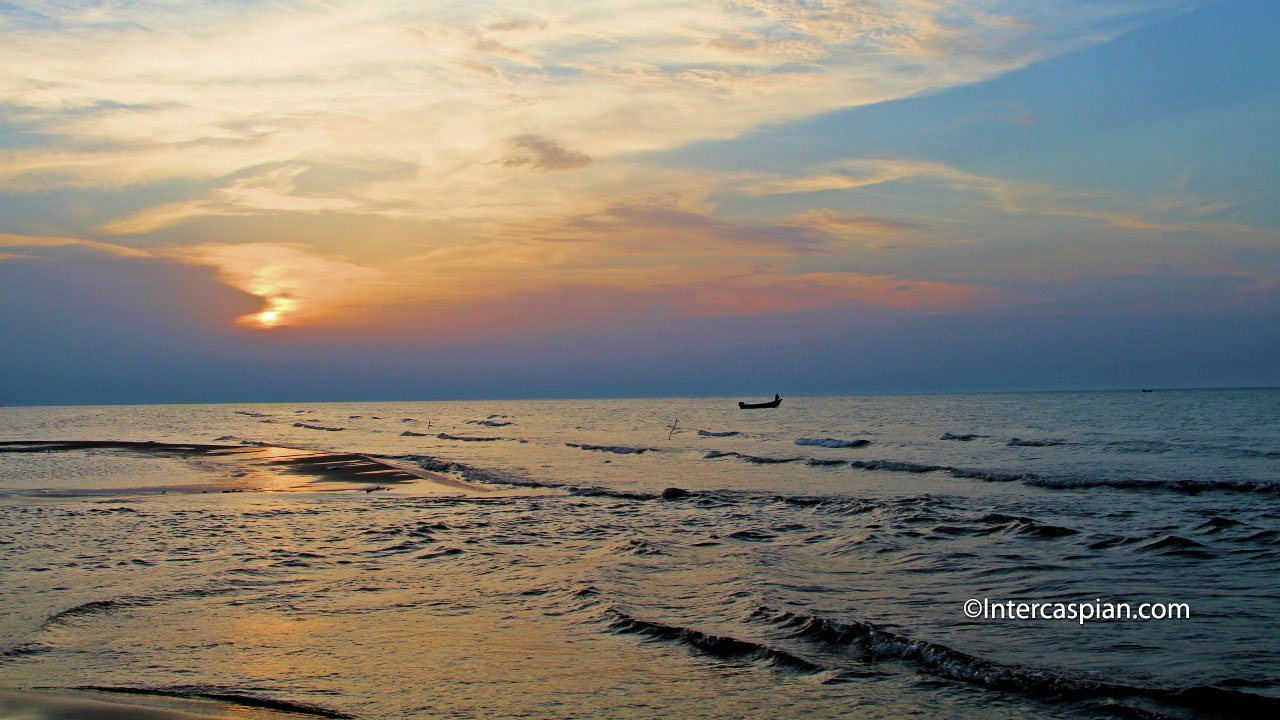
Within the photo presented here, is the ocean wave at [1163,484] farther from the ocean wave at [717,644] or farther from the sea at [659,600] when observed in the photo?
the ocean wave at [717,644]

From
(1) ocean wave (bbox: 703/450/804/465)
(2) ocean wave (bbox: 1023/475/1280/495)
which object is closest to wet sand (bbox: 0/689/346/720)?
(2) ocean wave (bbox: 1023/475/1280/495)

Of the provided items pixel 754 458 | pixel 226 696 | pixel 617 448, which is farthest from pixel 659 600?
pixel 617 448

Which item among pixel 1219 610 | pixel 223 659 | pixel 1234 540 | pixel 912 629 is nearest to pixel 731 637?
pixel 912 629

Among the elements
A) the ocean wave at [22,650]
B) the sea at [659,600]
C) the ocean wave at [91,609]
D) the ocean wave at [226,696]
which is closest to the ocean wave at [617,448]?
the sea at [659,600]

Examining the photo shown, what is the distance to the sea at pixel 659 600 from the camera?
25.3 feet

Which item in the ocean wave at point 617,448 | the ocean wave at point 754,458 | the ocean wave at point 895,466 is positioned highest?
the ocean wave at point 895,466

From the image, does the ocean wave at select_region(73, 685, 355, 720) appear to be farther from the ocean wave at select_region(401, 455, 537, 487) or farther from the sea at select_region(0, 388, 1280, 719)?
the ocean wave at select_region(401, 455, 537, 487)

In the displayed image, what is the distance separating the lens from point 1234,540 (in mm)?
15906

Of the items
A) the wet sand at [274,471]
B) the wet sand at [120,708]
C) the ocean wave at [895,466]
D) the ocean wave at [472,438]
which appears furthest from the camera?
the ocean wave at [472,438]

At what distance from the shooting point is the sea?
7.71 m

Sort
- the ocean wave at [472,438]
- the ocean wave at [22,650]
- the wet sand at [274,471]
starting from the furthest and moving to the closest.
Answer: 1. the ocean wave at [472,438]
2. the wet sand at [274,471]
3. the ocean wave at [22,650]

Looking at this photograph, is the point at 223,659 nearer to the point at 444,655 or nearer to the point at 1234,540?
the point at 444,655

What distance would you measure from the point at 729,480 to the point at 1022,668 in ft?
75.5

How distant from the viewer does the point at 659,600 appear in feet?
38.0
